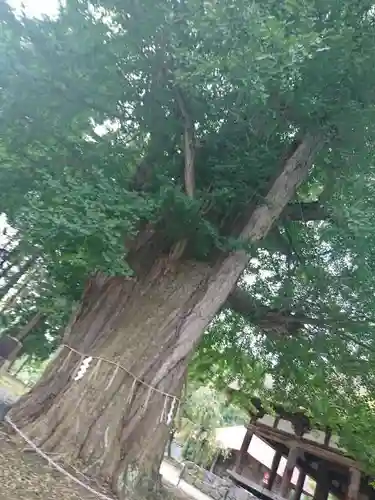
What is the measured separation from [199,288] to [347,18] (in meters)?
3.41

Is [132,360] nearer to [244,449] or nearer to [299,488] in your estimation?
[299,488]

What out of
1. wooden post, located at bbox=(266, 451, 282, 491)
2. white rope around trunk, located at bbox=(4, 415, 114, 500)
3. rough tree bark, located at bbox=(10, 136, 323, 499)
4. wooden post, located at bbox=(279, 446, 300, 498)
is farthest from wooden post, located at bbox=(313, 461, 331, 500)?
white rope around trunk, located at bbox=(4, 415, 114, 500)

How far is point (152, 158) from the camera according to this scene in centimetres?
648

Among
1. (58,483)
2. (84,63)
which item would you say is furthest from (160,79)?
(58,483)

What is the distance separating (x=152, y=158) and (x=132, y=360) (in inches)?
108

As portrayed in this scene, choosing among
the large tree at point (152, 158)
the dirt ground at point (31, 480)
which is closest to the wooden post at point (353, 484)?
the large tree at point (152, 158)

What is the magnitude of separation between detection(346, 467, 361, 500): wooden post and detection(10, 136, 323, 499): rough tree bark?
646 cm

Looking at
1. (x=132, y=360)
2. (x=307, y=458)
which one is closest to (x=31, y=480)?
(x=132, y=360)

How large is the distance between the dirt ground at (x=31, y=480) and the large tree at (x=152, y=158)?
0.26 metres

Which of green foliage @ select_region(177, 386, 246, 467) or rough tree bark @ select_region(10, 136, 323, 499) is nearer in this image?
rough tree bark @ select_region(10, 136, 323, 499)

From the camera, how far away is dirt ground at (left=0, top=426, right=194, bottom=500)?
350cm

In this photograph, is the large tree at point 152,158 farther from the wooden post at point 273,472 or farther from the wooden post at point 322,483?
the wooden post at point 273,472

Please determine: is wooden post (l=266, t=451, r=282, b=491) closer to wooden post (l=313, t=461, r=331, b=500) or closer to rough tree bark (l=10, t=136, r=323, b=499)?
wooden post (l=313, t=461, r=331, b=500)

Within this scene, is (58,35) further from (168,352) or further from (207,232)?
(168,352)
